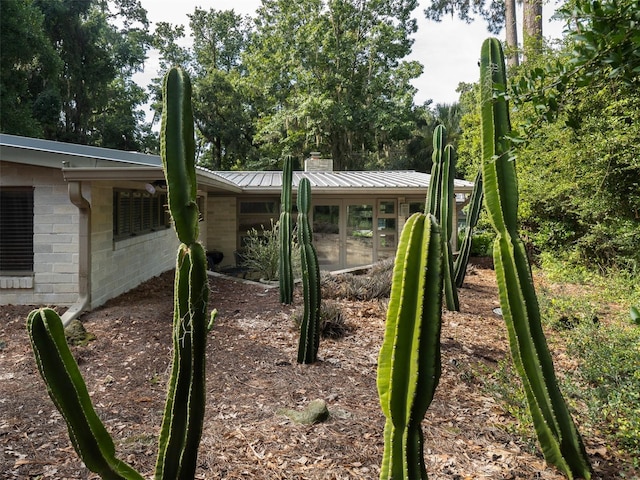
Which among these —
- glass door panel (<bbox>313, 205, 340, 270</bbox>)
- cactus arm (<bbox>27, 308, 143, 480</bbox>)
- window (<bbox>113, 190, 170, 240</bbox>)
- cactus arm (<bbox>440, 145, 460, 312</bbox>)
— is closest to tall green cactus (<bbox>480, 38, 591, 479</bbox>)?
cactus arm (<bbox>27, 308, 143, 480</bbox>)

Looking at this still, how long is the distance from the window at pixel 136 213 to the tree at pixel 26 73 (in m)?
8.96

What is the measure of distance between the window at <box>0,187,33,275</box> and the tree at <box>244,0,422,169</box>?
49.2 feet

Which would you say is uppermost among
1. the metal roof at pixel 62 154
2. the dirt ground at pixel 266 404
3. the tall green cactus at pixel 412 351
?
the metal roof at pixel 62 154

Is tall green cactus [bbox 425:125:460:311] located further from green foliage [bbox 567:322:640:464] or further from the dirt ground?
green foliage [bbox 567:322:640:464]

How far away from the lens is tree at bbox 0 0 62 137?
14688 millimetres

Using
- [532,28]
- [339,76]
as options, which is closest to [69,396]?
[532,28]

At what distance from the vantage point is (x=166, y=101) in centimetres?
225

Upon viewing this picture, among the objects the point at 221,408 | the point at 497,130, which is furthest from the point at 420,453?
the point at 221,408

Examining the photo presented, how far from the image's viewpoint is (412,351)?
5.55ft

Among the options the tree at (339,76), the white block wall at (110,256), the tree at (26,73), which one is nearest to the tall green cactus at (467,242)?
the white block wall at (110,256)

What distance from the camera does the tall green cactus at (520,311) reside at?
2.50m

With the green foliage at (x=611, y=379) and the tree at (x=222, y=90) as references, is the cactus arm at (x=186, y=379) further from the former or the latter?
the tree at (x=222, y=90)

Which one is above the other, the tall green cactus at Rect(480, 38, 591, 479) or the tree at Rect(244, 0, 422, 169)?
the tree at Rect(244, 0, 422, 169)

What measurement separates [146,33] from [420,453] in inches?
1141
